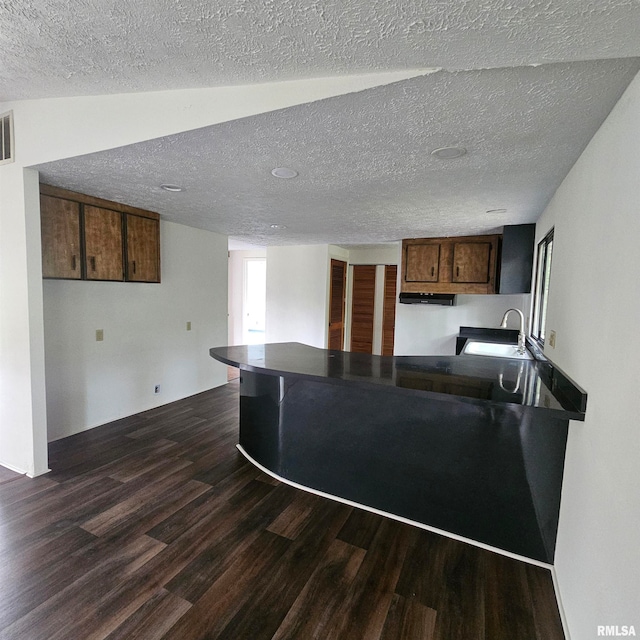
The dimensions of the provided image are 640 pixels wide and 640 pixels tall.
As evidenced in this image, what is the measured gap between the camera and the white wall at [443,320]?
4.64 metres

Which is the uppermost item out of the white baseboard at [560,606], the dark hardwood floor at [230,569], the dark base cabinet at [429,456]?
the dark base cabinet at [429,456]

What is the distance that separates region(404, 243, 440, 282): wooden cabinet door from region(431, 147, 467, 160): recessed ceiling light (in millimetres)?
2649

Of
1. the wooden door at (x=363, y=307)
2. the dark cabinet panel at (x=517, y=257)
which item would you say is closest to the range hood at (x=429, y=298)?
the dark cabinet panel at (x=517, y=257)

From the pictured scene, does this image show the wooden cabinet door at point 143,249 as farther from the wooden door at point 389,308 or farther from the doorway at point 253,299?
the wooden door at point 389,308

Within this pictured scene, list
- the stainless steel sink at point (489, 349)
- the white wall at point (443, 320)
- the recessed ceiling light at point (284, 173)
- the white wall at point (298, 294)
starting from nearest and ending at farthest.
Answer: the recessed ceiling light at point (284, 173)
the stainless steel sink at point (489, 349)
the white wall at point (443, 320)
the white wall at point (298, 294)

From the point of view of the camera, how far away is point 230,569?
1.80 m

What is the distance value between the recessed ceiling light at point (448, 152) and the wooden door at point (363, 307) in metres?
4.97

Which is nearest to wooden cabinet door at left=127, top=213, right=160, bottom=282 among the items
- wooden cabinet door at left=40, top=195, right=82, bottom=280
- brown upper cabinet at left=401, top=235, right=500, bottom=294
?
wooden cabinet door at left=40, top=195, right=82, bottom=280

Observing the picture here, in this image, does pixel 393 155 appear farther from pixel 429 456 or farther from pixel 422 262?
pixel 422 262

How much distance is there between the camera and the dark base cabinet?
6.12 feet

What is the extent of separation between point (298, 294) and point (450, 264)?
280 centimetres

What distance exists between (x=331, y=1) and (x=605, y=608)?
80.5 inches

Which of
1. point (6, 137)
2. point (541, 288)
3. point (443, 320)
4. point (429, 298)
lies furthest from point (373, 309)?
point (6, 137)

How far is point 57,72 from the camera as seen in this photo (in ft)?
5.74
